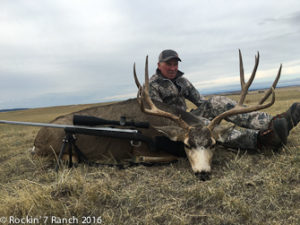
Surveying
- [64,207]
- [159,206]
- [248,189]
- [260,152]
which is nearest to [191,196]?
[159,206]

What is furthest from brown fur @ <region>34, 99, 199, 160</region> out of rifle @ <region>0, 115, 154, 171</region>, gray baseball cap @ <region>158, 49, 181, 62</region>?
gray baseball cap @ <region>158, 49, 181, 62</region>

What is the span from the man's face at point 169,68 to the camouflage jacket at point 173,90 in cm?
13

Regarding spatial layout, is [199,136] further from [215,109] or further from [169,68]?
[169,68]

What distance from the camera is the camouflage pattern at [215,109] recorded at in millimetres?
4496

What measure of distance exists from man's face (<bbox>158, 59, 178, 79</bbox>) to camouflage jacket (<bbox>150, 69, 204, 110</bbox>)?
125mm

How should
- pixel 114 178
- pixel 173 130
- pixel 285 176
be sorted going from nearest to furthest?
pixel 285 176 → pixel 114 178 → pixel 173 130

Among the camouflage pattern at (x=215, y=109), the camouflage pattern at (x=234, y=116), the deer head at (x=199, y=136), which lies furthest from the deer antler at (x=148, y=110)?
the camouflage pattern at (x=234, y=116)

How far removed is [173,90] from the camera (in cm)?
622

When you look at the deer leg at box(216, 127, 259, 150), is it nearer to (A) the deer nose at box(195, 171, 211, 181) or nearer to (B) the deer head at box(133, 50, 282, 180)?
(B) the deer head at box(133, 50, 282, 180)

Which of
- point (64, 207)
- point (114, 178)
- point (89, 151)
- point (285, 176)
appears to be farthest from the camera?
point (89, 151)

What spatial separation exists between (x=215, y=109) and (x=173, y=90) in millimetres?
1254

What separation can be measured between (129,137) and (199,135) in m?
1.30

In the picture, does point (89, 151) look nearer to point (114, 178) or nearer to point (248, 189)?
point (114, 178)

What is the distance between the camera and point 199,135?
3.96m
